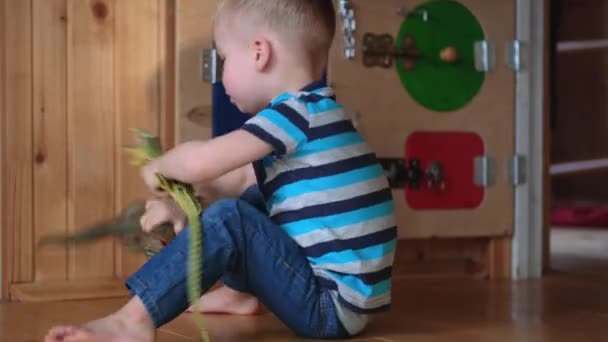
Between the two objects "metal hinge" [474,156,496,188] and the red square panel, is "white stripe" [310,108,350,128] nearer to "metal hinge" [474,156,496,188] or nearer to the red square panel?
the red square panel

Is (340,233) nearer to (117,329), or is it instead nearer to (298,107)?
(298,107)

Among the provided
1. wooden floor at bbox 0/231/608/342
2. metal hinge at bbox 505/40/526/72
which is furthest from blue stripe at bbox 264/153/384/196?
metal hinge at bbox 505/40/526/72

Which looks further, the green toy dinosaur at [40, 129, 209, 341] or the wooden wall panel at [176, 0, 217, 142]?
the wooden wall panel at [176, 0, 217, 142]

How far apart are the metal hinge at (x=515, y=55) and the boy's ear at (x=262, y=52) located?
0.92 metres

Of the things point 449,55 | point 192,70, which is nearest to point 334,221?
point 192,70

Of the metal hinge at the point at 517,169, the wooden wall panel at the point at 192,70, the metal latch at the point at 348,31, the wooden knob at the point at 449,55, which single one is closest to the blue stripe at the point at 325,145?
the wooden wall panel at the point at 192,70

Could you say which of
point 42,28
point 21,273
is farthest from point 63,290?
point 42,28

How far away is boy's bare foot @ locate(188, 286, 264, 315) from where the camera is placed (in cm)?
139

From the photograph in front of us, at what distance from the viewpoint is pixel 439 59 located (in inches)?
71.9

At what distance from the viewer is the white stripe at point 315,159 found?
111 cm

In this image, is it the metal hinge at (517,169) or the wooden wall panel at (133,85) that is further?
the metal hinge at (517,169)

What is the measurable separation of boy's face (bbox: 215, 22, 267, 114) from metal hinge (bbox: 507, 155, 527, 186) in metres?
0.89

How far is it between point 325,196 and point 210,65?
550 mm

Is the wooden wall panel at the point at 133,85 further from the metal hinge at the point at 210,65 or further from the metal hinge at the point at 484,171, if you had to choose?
the metal hinge at the point at 484,171
